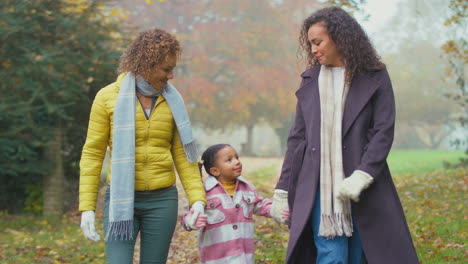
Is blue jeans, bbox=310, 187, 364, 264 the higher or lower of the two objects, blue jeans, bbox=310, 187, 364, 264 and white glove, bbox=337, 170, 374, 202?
the lower

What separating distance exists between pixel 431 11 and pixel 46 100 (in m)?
33.5

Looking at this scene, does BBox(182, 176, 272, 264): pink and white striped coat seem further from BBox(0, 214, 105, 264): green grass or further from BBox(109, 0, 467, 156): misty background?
BBox(109, 0, 467, 156): misty background

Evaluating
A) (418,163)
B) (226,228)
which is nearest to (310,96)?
(226,228)

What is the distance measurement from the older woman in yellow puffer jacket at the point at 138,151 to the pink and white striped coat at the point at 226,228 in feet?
1.28

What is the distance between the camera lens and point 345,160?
312 cm

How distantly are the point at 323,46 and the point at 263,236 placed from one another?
4.80 metres

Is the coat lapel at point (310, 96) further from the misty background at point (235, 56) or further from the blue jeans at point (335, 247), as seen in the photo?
the misty background at point (235, 56)

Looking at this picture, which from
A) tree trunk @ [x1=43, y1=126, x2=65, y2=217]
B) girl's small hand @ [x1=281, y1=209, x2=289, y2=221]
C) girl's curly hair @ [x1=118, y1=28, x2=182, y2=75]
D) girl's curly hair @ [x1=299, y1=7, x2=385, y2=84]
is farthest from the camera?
tree trunk @ [x1=43, y1=126, x2=65, y2=217]

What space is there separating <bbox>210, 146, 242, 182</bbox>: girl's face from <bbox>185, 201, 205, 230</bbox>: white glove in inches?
19.0

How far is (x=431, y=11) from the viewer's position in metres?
37.8

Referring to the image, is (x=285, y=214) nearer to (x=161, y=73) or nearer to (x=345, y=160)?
(x=345, y=160)

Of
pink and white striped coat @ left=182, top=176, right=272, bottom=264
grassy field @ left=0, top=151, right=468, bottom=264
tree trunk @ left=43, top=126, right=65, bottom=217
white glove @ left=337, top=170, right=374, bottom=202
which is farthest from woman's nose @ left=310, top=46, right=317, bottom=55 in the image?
tree trunk @ left=43, top=126, right=65, bottom=217

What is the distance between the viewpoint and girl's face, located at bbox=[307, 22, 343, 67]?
10.6 ft

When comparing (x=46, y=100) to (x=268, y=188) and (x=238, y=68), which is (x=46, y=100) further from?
(x=238, y=68)
